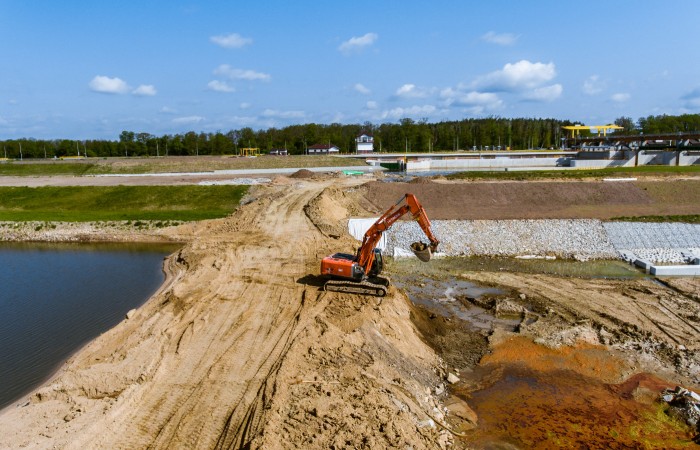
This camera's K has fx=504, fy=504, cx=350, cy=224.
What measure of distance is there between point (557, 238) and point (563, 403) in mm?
17864

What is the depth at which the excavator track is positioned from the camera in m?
18.1

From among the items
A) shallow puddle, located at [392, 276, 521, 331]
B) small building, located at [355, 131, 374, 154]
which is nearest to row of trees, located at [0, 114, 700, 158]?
small building, located at [355, 131, 374, 154]

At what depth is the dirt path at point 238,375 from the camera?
10.4m

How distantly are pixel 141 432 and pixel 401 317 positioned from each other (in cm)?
894

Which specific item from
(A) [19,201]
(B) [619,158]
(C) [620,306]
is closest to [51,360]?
(C) [620,306]

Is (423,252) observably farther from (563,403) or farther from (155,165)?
(155,165)

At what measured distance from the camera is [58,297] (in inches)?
824

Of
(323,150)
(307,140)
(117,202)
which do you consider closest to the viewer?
(117,202)

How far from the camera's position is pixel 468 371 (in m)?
15.0

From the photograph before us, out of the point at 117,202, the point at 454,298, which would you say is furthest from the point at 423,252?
the point at 117,202

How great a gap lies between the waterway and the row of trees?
7130cm

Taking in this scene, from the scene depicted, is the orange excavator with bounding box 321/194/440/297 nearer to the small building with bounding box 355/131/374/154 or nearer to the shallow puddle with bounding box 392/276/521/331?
the shallow puddle with bounding box 392/276/521/331

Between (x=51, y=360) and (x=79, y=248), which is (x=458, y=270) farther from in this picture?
(x=79, y=248)

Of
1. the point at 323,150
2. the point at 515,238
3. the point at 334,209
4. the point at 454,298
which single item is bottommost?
the point at 454,298
